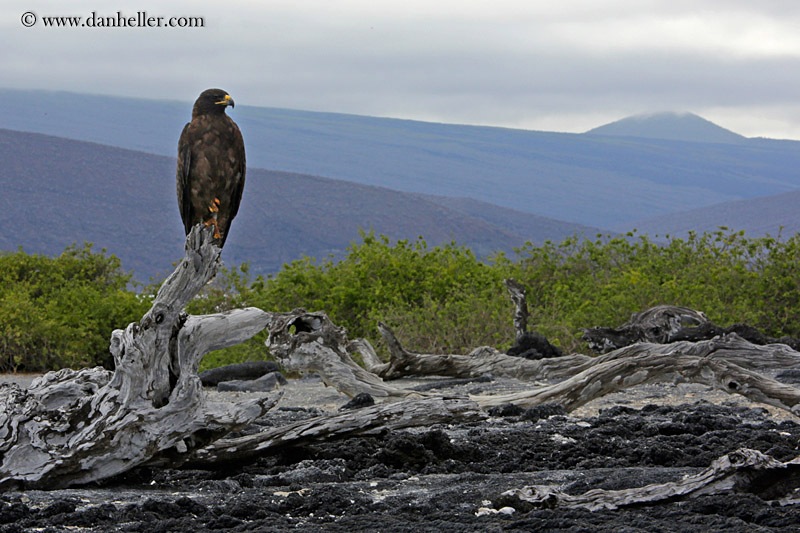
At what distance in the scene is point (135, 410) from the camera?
487cm

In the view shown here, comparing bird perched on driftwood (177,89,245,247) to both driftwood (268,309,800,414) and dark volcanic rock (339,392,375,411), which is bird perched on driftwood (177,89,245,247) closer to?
driftwood (268,309,800,414)

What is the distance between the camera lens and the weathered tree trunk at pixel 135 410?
4773 mm

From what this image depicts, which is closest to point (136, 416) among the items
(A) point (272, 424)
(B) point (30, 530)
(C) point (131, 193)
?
(B) point (30, 530)

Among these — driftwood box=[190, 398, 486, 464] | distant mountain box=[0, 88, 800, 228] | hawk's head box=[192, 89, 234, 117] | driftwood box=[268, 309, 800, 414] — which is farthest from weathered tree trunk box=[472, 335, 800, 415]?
distant mountain box=[0, 88, 800, 228]

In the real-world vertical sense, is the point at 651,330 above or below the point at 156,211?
above

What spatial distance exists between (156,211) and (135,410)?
342 ft

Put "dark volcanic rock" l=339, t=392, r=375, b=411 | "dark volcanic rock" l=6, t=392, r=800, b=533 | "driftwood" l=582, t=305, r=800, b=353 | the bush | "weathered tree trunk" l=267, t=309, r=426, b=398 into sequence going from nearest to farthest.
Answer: "dark volcanic rock" l=6, t=392, r=800, b=533, "dark volcanic rock" l=339, t=392, r=375, b=411, "weathered tree trunk" l=267, t=309, r=426, b=398, "driftwood" l=582, t=305, r=800, b=353, the bush

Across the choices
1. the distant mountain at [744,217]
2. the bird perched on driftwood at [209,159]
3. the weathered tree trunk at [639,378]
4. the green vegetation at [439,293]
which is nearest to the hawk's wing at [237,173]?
the bird perched on driftwood at [209,159]

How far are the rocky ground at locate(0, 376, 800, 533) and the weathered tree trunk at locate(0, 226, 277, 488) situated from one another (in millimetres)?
193

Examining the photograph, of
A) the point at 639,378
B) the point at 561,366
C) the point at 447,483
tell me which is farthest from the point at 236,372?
the point at 447,483

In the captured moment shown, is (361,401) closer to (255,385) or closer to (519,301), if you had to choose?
(255,385)

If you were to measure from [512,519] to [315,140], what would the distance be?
191m

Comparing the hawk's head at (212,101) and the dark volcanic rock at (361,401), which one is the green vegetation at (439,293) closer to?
the dark volcanic rock at (361,401)

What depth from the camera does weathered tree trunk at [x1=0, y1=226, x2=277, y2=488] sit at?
4773 millimetres
